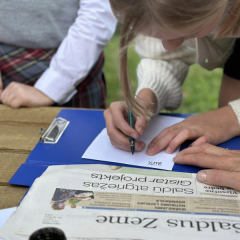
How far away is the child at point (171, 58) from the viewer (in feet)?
1.99

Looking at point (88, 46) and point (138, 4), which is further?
point (88, 46)

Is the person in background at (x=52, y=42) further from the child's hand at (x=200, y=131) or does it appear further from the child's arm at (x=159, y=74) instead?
the child's hand at (x=200, y=131)

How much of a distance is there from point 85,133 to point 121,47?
297 mm

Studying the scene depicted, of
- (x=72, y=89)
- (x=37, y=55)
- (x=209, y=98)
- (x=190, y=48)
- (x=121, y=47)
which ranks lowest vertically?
(x=209, y=98)

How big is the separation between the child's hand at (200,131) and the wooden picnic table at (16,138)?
31cm

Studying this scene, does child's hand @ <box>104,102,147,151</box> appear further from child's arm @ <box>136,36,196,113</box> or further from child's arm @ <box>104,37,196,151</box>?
child's arm @ <box>136,36,196,113</box>

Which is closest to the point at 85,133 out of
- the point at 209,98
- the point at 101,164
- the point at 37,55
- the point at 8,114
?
the point at 101,164

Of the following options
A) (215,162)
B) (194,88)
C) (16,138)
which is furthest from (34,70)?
(194,88)

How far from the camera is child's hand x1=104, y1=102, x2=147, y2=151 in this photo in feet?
2.67

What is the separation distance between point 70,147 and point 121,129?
135mm

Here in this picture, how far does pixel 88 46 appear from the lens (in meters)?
1.25

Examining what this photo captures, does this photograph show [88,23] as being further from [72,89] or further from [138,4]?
[138,4]

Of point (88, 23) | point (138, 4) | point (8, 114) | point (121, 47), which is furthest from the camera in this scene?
point (88, 23)

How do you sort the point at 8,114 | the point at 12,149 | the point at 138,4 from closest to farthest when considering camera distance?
the point at 138,4, the point at 12,149, the point at 8,114
